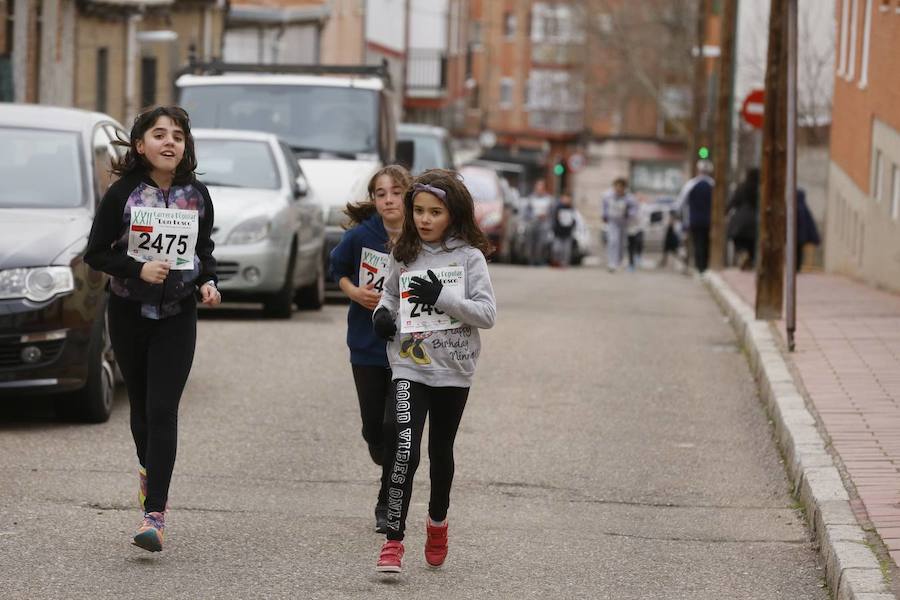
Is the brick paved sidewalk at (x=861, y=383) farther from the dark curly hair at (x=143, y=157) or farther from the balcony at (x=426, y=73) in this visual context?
the balcony at (x=426, y=73)

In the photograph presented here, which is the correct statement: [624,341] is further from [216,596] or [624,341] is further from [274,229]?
[216,596]

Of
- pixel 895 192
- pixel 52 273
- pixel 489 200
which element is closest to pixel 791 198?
pixel 52 273

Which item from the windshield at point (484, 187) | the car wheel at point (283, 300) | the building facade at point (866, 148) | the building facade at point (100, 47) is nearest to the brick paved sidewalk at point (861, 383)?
the building facade at point (866, 148)

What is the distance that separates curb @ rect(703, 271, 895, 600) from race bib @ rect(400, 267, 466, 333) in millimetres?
1592

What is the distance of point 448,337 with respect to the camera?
22.1 feet

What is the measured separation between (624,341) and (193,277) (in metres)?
9.11

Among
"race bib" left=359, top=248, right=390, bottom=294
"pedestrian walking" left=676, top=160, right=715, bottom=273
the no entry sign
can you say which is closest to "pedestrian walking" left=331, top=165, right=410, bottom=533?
"race bib" left=359, top=248, right=390, bottom=294

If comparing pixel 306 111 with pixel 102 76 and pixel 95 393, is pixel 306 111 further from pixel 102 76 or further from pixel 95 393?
pixel 102 76

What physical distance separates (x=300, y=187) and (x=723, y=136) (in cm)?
1461

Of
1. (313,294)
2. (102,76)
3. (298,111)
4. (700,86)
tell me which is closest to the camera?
(313,294)

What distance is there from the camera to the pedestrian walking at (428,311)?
6.70 meters

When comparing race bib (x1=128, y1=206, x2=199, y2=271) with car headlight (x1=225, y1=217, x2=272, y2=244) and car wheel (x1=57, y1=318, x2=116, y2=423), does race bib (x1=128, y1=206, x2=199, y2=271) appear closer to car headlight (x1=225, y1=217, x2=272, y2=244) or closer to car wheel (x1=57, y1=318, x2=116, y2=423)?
car wheel (x1=57, y1=318, x2=116, y2=423)

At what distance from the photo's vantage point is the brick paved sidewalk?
790 cm

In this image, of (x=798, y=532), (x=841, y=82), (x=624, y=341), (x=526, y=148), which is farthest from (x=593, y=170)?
(x=798, y=532)
